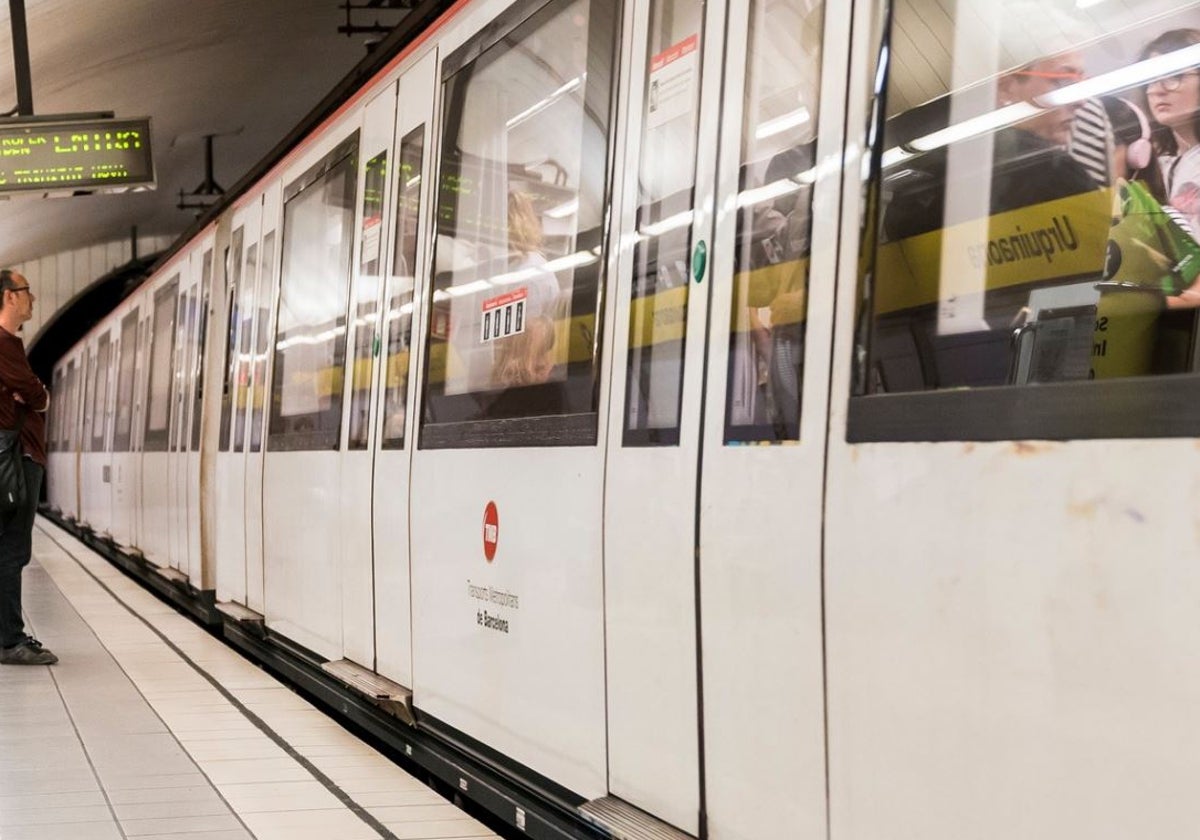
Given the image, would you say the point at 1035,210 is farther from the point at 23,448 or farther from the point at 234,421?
the point at 234,421

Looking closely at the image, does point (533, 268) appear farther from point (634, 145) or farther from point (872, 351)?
point (872, 351)

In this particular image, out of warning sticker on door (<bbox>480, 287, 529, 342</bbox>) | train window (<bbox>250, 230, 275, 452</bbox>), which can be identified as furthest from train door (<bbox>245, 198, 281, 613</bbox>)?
warning sticker on door (<bbox>480, 287, 529, 342</bbox>)

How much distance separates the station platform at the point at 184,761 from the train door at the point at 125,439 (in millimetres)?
6574

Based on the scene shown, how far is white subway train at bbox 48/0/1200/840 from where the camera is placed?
2000 mm

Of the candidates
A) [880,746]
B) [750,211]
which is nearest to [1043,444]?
[880,746]

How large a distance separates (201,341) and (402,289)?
568 centimetres

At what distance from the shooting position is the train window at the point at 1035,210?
2002 mm

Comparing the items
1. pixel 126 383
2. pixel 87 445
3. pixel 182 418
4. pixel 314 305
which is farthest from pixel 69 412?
pixel 314 305

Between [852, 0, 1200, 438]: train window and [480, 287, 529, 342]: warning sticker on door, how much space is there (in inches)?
69.0

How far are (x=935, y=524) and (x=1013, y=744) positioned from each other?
14.1 inches

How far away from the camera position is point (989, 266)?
2.33 metres

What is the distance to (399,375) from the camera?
5250 mm

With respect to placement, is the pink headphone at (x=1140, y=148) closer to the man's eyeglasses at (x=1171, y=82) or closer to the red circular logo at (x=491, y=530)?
the man's eyeglasses at (x=1171, y=82)

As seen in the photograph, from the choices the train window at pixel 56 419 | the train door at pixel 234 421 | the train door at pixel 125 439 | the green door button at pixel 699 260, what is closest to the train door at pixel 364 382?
the train door at pixel 234 421
